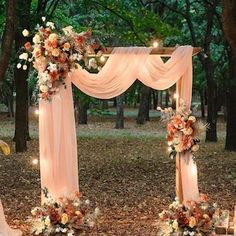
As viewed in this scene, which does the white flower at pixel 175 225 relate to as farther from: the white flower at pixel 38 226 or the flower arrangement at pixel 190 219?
the white flower at pixel 38 226

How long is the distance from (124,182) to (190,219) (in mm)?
4716

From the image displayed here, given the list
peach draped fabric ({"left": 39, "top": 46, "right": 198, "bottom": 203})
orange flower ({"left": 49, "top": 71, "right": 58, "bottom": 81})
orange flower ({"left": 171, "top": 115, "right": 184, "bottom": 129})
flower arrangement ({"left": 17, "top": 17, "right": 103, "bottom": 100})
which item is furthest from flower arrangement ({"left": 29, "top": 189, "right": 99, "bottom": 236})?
orange flower ({"left": 171, "top": 115, "right": 184, "bottom": 129})

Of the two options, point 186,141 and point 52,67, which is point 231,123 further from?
point 52,67

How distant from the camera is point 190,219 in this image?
7926 mm

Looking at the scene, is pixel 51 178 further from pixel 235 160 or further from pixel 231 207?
pixel 235 160

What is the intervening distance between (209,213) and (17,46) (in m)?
10.9

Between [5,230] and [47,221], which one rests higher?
[47,221]

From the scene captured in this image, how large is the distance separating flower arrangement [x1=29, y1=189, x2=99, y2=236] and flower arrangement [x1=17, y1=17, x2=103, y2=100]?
1.48 metres

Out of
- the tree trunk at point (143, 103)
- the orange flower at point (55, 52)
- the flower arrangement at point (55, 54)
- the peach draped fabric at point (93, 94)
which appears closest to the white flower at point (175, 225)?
the peach draped fabric at point (93, 94)

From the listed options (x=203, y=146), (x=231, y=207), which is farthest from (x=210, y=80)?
(x=231, y=207)

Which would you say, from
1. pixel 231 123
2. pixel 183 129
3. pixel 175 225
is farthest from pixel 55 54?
pixel 231 123

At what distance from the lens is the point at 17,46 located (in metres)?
17.6

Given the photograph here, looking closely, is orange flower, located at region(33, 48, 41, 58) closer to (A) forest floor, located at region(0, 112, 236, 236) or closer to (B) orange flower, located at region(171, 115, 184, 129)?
(B) orange flower, located at region(171, 115, 184, 129)

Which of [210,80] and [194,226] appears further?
[210,80]
